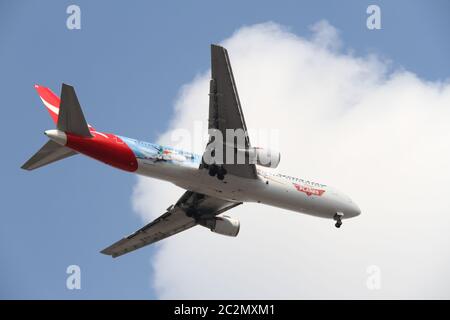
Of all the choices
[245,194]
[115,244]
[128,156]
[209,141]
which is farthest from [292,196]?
[115,244]

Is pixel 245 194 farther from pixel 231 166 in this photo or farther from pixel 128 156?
pixel 128 156

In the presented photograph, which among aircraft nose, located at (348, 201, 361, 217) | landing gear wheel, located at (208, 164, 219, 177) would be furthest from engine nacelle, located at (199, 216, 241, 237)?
landing gear wheel, located at (208, 164, 219, 177)

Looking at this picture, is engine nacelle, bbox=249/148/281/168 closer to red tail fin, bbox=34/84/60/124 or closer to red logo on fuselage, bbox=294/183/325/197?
red logo on fuselage, bbox=294/183/325/197

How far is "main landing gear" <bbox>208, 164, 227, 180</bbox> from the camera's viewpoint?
36412 mm

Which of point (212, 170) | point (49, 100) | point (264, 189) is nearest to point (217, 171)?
point (212, 170)

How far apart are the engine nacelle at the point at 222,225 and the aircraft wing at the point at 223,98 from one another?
312 inches

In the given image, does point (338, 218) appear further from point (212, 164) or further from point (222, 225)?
point (212, 164)

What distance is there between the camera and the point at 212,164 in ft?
119

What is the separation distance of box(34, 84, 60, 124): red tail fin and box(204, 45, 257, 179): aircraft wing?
290 inches

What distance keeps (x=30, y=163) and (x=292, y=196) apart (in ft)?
42.3

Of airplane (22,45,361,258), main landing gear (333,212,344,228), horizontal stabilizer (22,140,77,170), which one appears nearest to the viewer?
airplane (22,45,361,258)

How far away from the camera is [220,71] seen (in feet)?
105

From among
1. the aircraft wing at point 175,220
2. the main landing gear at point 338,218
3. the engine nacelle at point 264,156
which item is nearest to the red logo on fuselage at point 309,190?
the main landing gear at point 338,218
